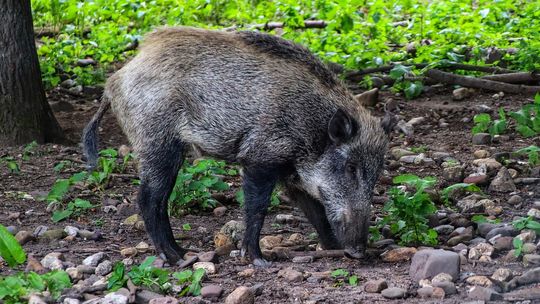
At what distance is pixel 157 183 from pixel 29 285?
1.29 m

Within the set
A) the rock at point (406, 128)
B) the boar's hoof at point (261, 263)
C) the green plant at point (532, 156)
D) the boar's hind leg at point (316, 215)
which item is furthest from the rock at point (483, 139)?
the boar's hoof at point (261, 263)

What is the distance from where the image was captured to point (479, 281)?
4012 mm

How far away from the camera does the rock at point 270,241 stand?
206 inches

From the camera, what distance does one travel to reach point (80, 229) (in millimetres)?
5453

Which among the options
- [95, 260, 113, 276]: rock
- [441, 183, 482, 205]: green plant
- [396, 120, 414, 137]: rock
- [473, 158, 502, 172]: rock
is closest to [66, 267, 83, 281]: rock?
[95, 260, 113, 276]: rock

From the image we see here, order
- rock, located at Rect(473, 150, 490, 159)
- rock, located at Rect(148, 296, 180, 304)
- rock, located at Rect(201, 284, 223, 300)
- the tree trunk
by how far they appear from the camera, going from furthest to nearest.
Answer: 1. the tree trunk
2. rock, located at Rect(473, 150, 490, 159)
3. rock, located at Rect(201, 284, 223, 300)
4. rock, located at Rect(148, 296, 180, 304)

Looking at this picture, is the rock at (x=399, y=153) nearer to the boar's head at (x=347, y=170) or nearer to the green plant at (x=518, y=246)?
the boar's head at (x=347, y=170)

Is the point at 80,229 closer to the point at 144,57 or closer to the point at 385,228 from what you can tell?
the point at 144,57

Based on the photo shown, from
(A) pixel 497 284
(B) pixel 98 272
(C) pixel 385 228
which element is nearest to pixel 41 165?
(B) pixel 98 272

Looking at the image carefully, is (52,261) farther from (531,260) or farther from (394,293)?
(531,260)

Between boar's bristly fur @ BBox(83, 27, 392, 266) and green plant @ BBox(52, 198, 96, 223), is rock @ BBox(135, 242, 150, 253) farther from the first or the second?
green plant @ BBox(52, 198, 96, 223)

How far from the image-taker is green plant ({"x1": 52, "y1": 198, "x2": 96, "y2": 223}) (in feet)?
18.3

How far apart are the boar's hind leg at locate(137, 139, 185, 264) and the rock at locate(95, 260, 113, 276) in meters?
0.50

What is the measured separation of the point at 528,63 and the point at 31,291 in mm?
5562
